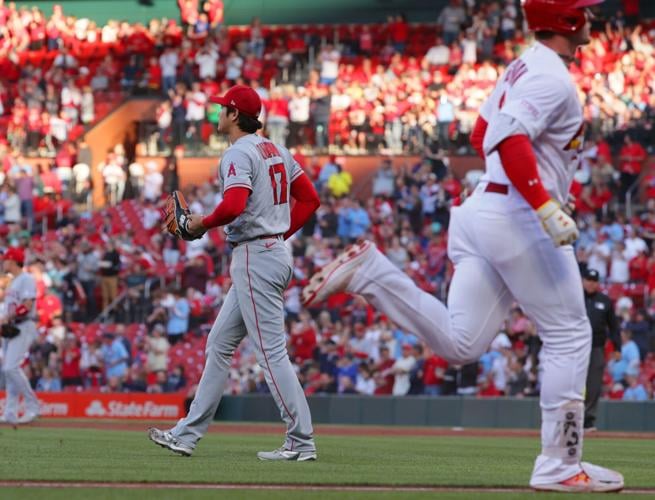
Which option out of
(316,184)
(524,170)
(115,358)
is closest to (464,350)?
(524,170)

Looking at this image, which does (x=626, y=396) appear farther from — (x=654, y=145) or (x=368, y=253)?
(x=368, y=253)

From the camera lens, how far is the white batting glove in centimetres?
583

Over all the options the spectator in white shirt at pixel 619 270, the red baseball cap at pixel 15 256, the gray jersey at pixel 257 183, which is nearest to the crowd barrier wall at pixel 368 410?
the spectator in white shirt at pixel 619 270

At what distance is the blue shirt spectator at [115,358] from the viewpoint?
893 inches

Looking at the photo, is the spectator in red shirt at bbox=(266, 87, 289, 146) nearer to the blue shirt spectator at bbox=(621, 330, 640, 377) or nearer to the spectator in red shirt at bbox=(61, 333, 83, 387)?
the spectator in red shirt at bbox=(61, 333, 83, 387)

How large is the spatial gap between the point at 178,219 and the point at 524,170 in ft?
8.88

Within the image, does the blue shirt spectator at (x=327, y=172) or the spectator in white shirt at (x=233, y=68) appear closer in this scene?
the blue shirt spectator at (x=327, y=172)

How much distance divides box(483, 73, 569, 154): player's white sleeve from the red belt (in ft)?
0.59

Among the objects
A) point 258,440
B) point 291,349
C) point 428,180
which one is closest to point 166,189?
point 428,180

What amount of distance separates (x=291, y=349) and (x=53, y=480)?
49.2ft

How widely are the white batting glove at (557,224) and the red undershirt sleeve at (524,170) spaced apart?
0.05 m

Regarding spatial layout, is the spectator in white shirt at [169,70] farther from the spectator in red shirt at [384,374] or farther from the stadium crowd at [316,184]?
the spectator in red shirt at [384,374]

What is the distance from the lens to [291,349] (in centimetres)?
2159

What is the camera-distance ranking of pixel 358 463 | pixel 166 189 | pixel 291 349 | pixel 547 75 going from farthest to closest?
pixel 166 189 → pixel 291 349 → pixel 358 463 → pixel 547 75
